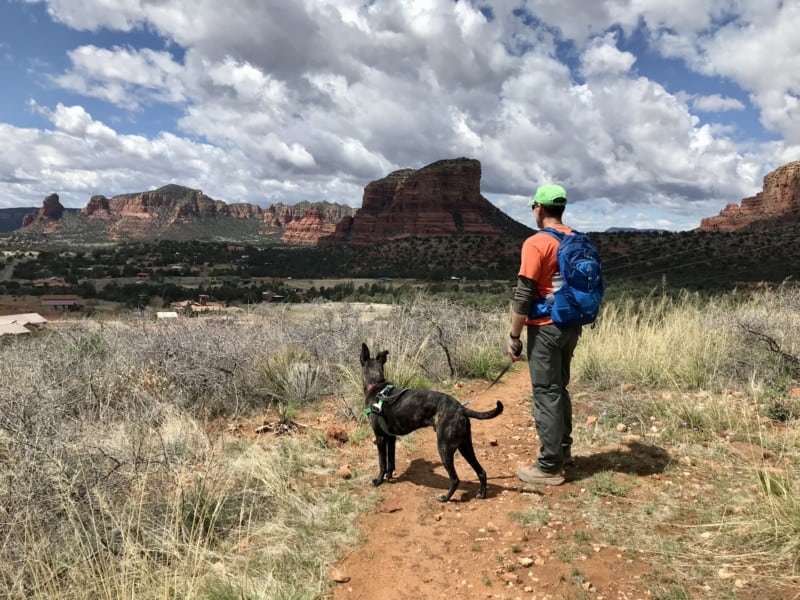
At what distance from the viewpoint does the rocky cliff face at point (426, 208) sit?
9838 centimetres

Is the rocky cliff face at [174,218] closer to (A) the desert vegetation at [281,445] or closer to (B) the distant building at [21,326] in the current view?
(B) the distant building at [21,326]

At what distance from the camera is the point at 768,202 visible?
286 ft

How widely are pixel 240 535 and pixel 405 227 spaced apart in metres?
106

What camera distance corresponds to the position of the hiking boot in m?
3.89

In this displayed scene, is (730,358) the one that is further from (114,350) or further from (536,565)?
(114,350)

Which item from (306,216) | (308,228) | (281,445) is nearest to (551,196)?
(281,445)

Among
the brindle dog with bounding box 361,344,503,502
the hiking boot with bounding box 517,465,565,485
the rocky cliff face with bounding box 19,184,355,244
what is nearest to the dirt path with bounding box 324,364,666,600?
the hiking boot with bounding box 517,465,565,485

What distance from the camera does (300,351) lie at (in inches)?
289

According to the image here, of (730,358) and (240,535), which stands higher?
(730,358)

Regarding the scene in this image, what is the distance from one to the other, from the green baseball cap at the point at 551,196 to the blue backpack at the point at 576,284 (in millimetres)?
312

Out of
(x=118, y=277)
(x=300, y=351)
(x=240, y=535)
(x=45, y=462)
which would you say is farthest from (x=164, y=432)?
(x=118, y=277)

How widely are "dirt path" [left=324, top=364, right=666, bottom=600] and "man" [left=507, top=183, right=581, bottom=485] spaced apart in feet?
0.92

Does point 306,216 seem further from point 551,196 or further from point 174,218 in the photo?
point 551,196

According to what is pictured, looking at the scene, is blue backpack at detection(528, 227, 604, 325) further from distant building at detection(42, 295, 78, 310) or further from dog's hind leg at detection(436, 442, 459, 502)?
distant building at detection(42, 295, 78, 310)
